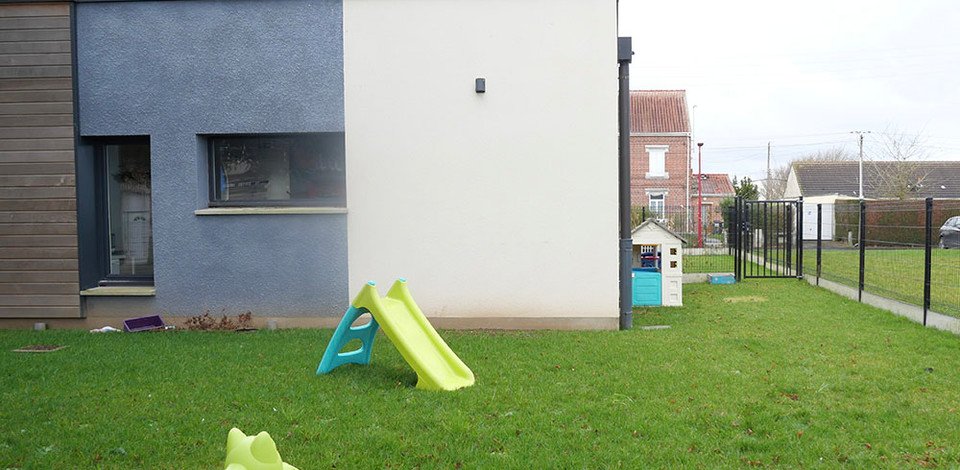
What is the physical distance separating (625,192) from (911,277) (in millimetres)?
4740

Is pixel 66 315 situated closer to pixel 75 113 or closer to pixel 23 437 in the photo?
pixel 75 113

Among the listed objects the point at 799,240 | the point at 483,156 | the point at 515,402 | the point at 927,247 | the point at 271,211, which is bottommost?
the point at 515,402

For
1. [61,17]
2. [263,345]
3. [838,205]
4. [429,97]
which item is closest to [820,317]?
[838,205]

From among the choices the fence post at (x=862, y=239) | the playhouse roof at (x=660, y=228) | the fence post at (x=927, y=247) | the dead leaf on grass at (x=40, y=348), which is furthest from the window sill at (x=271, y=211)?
the fence post at (x=862, y=239)

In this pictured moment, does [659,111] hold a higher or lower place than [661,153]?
higher

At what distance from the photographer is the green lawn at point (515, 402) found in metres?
4.82

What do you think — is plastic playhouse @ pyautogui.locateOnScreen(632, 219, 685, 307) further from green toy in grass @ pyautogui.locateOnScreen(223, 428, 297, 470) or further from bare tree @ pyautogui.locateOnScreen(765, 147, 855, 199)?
bare tree @ pyautogui.locateOnScreen(765, 147, 855, 199)

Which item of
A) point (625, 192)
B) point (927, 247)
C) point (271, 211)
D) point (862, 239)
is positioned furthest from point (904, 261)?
point (271, 211)

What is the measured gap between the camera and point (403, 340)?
659cm

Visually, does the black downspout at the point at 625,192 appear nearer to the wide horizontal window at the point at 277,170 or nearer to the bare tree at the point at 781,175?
the wide horizontal window at the point at 277,170

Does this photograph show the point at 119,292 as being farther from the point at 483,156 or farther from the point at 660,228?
the point at 660,228

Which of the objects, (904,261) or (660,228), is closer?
(904,261)

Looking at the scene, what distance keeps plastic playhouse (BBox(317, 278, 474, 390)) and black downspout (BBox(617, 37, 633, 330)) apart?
11.2 ft

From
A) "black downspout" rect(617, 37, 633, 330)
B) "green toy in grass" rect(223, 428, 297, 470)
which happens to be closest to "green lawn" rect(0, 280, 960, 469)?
"black downspout" rect(617, 37, 633, 330)
